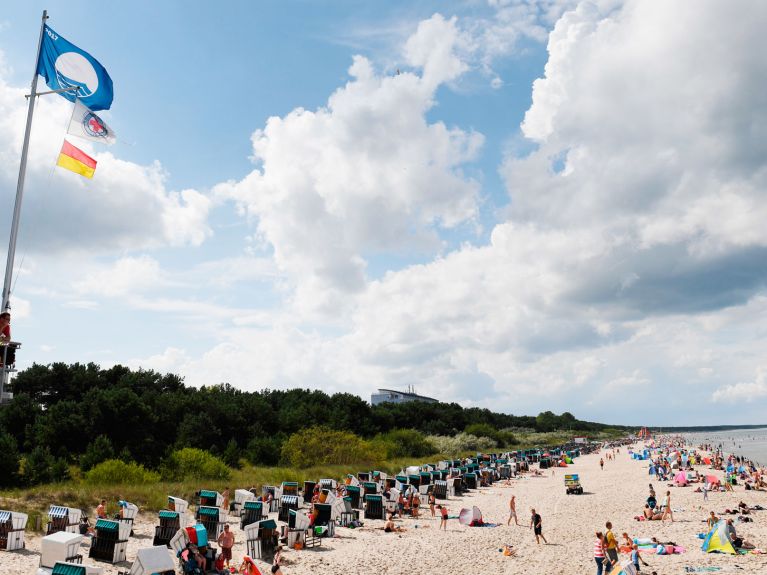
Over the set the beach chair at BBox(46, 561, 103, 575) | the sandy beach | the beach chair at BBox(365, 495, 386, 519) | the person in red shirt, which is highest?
the person in red shirt

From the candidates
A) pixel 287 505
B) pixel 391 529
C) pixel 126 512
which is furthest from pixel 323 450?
pixel 126 512

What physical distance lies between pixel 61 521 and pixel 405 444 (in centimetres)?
4723

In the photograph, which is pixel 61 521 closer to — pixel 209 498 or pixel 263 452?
pixel 209 498

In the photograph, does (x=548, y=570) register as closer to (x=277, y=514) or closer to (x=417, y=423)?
(x=277, y=514)

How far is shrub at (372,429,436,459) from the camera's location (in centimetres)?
5572

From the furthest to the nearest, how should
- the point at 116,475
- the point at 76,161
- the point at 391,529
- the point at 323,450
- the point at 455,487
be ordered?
the point at 323,450 < the point at 455,487 < the point at 116,475 < the point at 391,529 < the point at 76,161

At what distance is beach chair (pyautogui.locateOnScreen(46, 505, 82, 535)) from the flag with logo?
1005 cm

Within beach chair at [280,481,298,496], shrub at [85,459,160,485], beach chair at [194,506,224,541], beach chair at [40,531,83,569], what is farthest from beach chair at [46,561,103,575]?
shrub at [85,459,160,485]

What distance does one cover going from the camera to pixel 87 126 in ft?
48.8

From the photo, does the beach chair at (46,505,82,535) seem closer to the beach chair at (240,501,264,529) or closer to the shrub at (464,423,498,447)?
the beach chair at (240,501,264,529)

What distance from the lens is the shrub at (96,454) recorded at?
3053cm

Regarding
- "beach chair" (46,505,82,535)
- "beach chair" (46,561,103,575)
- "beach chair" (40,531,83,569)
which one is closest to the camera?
"beach chair" (46,561,103,575)

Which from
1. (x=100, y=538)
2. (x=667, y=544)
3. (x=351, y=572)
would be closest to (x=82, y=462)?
(x=100, y=538)

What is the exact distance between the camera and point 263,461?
139ft
